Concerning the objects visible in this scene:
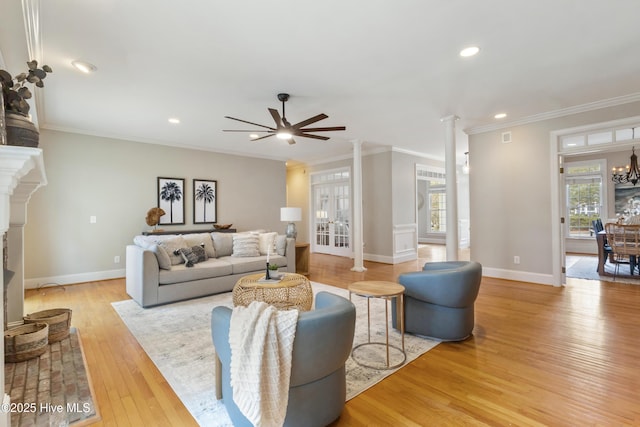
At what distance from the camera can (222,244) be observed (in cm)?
508

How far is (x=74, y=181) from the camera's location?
200 inches

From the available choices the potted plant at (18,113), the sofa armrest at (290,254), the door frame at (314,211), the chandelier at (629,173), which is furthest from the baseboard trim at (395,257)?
the potted plant at (18,113)

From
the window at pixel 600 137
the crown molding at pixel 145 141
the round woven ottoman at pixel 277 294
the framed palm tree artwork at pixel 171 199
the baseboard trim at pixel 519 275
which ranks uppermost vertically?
the crown molding at pixel 145 141

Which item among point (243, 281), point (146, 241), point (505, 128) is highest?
point (505, 128)

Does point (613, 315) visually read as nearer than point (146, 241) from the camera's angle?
Yes

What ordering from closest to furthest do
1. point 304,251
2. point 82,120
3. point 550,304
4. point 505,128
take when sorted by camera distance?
point 550,304 < point 82,120 < point 505,128 < point 304,251

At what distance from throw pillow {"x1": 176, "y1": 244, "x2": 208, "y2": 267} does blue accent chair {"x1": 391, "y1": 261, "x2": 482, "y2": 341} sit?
294 centimetres

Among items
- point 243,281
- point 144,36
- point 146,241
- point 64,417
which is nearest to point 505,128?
point 243,281

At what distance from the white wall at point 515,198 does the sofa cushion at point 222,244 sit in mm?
4319

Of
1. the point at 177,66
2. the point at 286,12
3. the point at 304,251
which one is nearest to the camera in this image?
the point at 286,12

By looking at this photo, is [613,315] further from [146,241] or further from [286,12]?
[146,241]

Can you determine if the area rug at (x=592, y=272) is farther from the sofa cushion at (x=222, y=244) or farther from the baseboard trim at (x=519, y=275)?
the sofa cushion at (x=222, y=244)

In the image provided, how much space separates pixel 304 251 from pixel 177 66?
146 inches

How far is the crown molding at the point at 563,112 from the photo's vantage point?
399 cm
